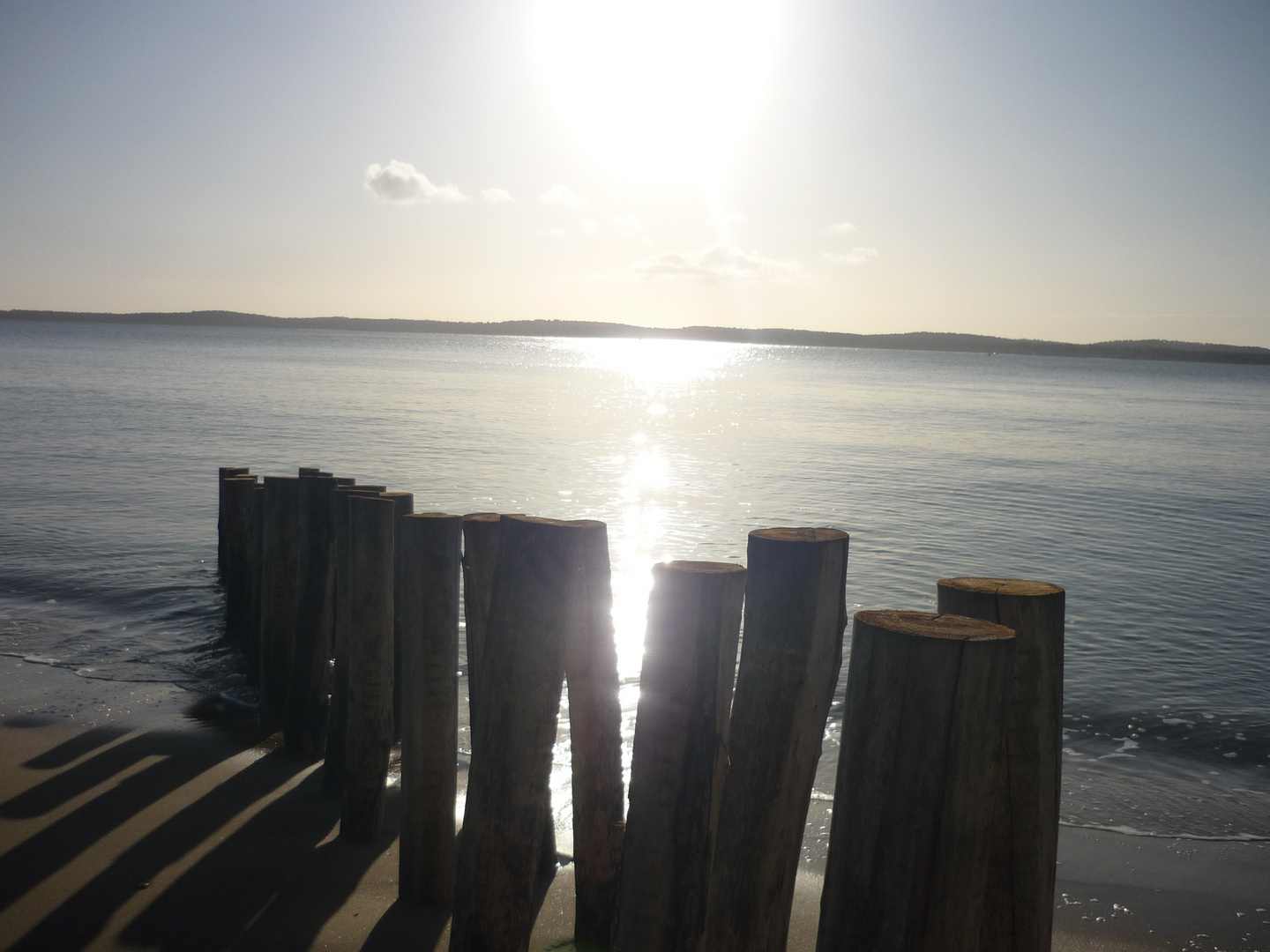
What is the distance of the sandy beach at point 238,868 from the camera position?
166 inches

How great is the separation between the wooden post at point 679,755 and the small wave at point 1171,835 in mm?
4521

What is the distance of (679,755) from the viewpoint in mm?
2816

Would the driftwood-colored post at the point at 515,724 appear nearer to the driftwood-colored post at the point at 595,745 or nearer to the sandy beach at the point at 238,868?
the driftwood-colored post at the point at 595,745

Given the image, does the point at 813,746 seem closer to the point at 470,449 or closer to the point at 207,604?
the point at 207,604

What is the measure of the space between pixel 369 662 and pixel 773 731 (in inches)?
109

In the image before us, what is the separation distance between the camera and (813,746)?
2.79 m

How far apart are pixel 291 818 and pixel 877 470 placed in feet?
67.3

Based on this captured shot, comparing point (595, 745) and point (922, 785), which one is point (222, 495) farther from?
point (922, 785)

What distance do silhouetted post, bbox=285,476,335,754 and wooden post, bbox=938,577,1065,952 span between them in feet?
14.1

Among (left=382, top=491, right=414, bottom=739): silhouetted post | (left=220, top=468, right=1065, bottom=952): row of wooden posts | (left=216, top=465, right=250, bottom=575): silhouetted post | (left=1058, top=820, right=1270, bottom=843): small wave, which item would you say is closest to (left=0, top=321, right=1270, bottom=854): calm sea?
(left=1058, top=820, right=1270, bottom=843): small wave

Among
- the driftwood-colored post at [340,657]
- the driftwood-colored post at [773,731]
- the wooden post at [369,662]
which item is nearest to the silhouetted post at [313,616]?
the driftwood-colored post at [340,657]

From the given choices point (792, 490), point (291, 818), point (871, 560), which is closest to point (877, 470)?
point (792, 490)

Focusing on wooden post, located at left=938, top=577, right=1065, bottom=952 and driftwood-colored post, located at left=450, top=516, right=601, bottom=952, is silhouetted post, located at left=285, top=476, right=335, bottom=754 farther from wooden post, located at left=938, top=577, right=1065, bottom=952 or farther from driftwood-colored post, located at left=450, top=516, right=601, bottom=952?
wooden post, located at left=938, top=577, right=1065, bottom=952

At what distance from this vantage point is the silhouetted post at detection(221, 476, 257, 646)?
26.5 feet
